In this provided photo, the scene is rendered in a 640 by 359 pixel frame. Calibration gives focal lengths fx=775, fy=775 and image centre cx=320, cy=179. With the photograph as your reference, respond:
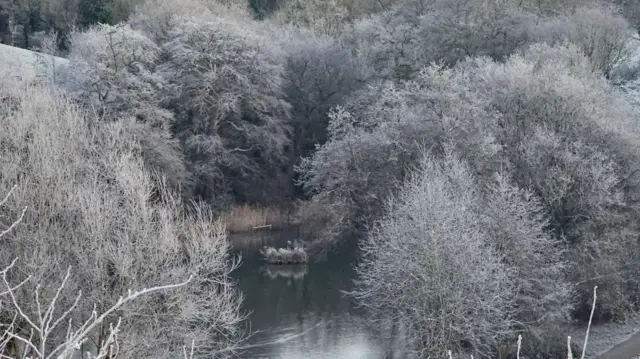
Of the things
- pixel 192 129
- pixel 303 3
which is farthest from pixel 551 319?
pixel 303 3

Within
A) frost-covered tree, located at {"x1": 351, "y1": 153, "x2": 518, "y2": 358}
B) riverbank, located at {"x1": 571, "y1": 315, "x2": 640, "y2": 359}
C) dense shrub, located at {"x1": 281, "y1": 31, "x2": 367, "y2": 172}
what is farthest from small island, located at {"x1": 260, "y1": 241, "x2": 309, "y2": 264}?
riverbank, located at {"x1": 571, "y1": 315, "x2": 640, "y2": 359}

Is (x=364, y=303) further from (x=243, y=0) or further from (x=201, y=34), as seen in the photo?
(x=243, y=0)

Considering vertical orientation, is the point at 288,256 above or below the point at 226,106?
below

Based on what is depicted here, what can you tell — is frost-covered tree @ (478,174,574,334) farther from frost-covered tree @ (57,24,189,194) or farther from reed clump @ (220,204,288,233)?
reed clump @ (220,204,288,233)

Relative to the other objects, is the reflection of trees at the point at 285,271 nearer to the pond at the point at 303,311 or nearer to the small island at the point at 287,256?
the pond at the point at 303,311

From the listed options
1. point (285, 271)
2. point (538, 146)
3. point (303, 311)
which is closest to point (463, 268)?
point (538, 146)

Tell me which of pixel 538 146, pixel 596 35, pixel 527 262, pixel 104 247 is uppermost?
pixel 596 35

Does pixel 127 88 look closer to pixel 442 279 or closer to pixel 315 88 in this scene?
Result: pixel 315 88

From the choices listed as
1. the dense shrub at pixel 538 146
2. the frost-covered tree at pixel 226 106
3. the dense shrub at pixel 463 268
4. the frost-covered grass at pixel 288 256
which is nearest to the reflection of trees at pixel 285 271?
the frost-covered grass at pixel 288 256
